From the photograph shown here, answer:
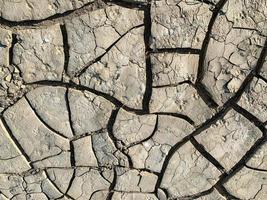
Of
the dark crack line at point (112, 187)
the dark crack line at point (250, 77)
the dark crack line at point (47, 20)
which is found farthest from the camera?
the dark crack line at point (112, 187)

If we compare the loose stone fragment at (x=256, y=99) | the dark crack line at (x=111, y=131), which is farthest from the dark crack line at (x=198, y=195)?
the loose stone fragment at (x=256, y=99)

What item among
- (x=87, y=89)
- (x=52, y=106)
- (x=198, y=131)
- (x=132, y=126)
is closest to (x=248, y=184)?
(x=198, y=131)

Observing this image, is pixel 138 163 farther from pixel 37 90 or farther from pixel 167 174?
pixel 37 90

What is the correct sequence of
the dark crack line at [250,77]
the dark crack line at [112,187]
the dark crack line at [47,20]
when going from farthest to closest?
the dark crack line at [112,187] < the dark crack line at [250,77] < the dark crack line at [47,20]

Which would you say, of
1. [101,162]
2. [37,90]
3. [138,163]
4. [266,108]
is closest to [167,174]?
[138,163]

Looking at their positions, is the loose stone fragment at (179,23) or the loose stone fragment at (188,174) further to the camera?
the loose stone fragment at (188,174)

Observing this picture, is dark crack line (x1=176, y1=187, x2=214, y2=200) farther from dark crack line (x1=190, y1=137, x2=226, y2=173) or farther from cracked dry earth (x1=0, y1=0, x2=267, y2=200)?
dark crack line (x1=190, y1=137, x2=226, y2=173)

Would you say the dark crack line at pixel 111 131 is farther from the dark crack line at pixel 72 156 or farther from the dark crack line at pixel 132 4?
the dark crack line at pixel 132 4
